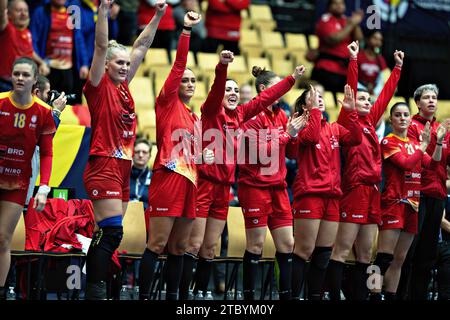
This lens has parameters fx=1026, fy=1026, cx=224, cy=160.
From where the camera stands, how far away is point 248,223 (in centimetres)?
920

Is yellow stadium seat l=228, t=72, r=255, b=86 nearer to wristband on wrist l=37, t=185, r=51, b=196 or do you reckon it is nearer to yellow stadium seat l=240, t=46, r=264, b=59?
yellow stadium seat l=240, t=46, r=264, b=59

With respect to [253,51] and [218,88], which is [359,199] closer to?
[218,88]

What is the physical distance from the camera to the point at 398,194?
9.98 meters

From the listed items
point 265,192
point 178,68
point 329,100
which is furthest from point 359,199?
point 329,100

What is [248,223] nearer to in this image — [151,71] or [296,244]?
[296,244]

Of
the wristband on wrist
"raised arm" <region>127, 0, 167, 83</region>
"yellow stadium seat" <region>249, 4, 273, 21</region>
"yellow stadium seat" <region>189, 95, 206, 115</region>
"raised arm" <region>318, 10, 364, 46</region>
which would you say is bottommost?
the wristband on wrist

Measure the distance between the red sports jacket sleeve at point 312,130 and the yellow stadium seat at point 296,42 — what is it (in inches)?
274

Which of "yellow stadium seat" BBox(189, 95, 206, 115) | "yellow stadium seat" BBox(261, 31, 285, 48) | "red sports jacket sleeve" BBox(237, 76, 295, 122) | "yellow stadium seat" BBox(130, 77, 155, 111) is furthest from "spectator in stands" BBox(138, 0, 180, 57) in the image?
"red sports jacket sleeve" BBox(237, 76, 295, 122)

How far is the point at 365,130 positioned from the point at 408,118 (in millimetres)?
515

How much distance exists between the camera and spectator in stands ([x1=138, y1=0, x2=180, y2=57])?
13.9 metres

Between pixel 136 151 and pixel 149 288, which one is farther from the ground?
pixel 136 151

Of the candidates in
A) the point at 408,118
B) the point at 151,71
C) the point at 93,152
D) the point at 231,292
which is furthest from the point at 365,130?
the point at 151,71

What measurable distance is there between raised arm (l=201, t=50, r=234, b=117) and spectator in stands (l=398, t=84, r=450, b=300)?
2.36 m
